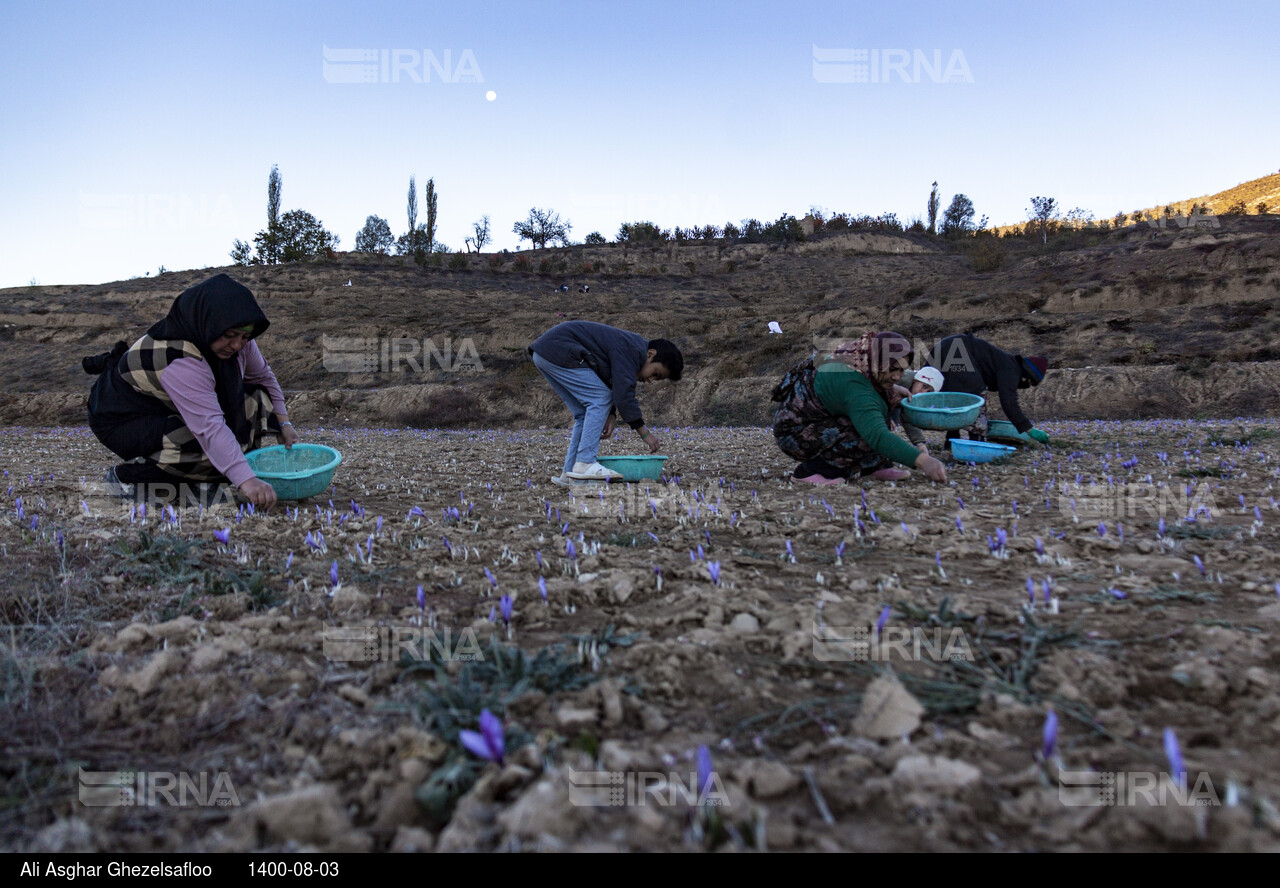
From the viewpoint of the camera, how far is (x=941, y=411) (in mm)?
6609

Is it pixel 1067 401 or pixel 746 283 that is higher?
pixel 746 283

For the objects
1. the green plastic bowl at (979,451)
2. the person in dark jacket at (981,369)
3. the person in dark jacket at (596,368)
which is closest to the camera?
the person in dark jacket at (596,368)

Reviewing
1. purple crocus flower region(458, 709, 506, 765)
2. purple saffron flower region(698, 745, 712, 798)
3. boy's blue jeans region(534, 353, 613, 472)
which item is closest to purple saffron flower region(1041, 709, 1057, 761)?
purple saffron flower region(698, 745, 712, 798)

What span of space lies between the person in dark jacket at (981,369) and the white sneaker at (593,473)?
13.6ft

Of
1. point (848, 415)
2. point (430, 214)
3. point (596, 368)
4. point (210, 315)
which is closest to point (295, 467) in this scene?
point (210, 315)

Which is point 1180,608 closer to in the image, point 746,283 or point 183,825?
point 183,825

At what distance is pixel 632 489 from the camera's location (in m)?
5.60

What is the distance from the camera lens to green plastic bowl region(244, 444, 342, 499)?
458cm

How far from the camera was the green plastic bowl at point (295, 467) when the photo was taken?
4578 mm

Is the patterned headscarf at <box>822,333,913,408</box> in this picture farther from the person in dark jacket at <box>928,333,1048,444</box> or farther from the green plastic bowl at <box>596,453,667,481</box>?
the person in dark jacket at <box>928,333,1048,444</box>

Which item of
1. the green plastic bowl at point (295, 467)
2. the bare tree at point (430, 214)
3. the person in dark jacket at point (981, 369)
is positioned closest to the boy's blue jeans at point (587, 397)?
the green plastic bowl at point (295, 467)

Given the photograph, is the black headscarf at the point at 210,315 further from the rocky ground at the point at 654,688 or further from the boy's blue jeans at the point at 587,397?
the boy's blue jeans at the point at 587,397

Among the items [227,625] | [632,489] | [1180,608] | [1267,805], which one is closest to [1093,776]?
[1267,805]
